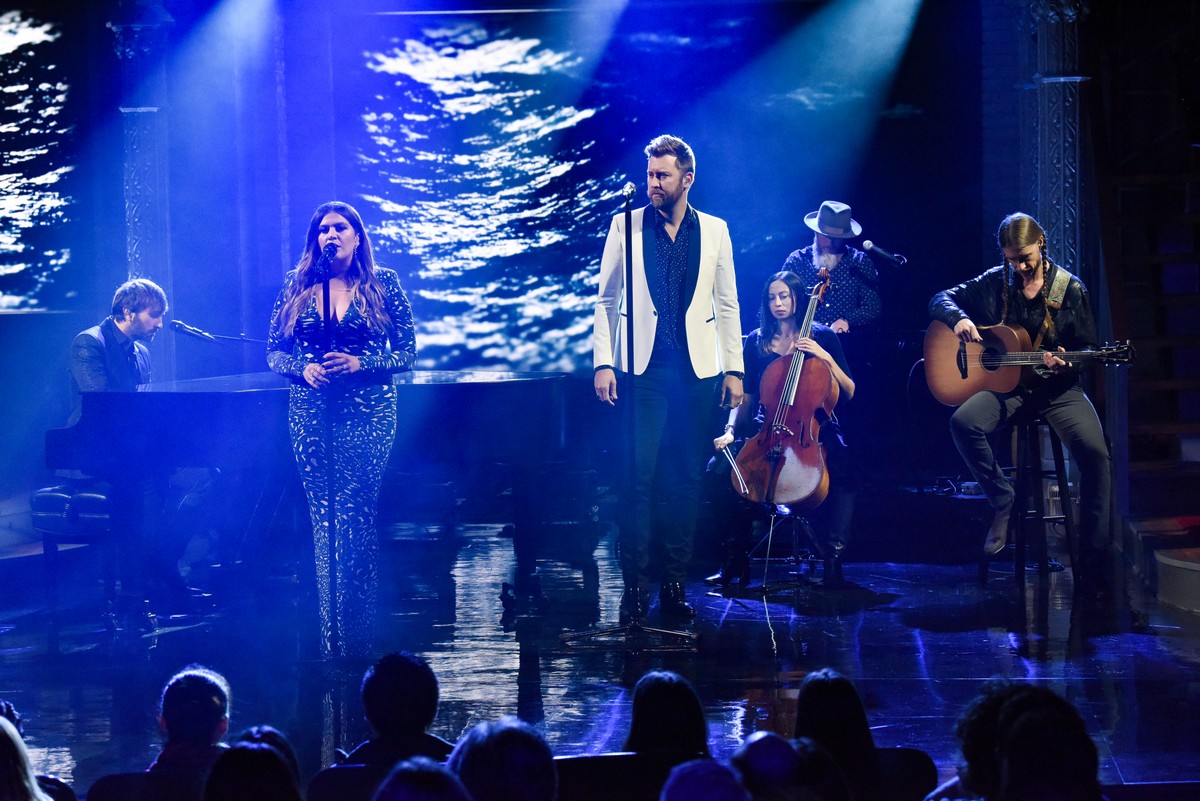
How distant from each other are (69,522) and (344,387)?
194 centimetres

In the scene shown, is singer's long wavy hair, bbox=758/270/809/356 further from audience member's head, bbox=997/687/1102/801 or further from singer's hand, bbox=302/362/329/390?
audience member's head, bbox=997/687/1102/801

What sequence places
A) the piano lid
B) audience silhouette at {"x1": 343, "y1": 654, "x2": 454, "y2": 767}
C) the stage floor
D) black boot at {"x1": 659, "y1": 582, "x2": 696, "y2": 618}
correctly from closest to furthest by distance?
audience silhouette at {"x1": 343, "y1": 654, "x2": 454, "y2": 767} → the stage floor → black boot at {"x1": 659, "y1": 582, "x2": 696, "y2": 618} → the piano lid

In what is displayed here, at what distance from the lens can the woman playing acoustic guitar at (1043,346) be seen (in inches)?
219

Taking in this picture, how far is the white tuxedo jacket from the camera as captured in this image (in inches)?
199

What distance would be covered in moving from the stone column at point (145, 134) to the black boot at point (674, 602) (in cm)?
450

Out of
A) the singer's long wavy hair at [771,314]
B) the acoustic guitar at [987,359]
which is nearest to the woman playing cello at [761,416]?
the singer's long wavy hair at [771,314]

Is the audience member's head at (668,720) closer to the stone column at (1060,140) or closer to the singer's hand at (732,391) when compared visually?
the singer's hand at (732,391)

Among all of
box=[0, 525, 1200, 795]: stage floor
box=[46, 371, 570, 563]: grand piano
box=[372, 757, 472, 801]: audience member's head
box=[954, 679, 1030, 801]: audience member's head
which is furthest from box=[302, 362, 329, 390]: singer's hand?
box=[954, 679, 1030, 801]: audience member's head

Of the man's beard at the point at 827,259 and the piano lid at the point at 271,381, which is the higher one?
the man's beard at the point at 827,259

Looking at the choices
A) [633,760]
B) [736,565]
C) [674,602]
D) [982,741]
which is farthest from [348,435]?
[982,741]

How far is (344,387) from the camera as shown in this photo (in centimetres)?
455

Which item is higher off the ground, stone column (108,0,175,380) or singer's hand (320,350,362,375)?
stone column (108,0,175,380)

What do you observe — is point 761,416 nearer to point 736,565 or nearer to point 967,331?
point 736,565

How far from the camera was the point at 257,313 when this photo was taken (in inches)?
380
